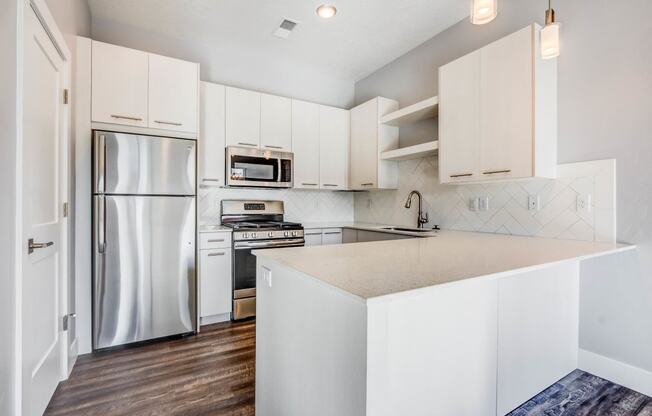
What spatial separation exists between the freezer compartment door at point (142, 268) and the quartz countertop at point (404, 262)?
153 centimetres

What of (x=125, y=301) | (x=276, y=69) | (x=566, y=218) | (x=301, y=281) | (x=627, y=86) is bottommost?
(x=125, y=301)

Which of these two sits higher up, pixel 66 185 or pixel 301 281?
pixel 66 185

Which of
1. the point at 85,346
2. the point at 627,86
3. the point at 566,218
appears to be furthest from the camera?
the point at 85,346

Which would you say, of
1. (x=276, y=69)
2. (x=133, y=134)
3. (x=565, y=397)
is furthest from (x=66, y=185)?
(x=565, y=397)

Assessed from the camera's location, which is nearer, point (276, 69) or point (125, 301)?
point (125, 301)

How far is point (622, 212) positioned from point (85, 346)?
377cm

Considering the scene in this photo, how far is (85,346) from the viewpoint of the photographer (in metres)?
2.36

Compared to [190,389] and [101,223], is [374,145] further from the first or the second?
[190,389]

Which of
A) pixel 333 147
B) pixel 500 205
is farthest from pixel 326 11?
pixel 500 205

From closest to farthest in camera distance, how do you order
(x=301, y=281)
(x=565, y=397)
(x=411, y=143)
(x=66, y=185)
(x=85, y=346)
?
(x=301, y=281), (x=565, y=397), (x=66, y=185), (x=85, y=346), (x=411, y=143)

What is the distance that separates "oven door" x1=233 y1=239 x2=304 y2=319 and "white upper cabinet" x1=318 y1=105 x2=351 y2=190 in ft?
4.13

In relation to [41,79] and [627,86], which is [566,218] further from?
[41,79]

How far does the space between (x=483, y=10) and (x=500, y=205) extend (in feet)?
5.70

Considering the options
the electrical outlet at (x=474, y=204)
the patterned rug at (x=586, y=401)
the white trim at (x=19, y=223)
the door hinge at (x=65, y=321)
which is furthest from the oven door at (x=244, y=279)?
the patterned rug at (x=586, y=401)
